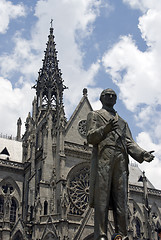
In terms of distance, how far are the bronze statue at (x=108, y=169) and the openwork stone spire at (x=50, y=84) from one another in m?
34.8

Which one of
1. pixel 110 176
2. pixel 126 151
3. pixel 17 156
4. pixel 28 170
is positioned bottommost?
pixel 110 176

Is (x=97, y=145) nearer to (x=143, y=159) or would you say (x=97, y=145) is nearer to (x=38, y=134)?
(x=143, y=159)

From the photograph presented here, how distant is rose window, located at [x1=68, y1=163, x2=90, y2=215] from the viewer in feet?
108

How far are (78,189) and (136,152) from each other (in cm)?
2795

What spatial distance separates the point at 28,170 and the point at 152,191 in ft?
51.7

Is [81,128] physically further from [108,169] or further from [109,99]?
[108,169]

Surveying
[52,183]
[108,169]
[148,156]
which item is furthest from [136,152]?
[52,183]

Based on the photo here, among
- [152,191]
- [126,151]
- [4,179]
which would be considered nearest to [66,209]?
[4,179]

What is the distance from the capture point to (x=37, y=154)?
36.5 meters

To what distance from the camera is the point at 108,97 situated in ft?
21.6

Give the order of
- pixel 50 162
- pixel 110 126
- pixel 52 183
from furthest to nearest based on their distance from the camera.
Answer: pixel 50 162 < pixel 52 183 < pixel 110 126

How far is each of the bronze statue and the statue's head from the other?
11.0 inches

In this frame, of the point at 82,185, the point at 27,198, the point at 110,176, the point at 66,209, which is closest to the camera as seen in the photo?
the point at 110,176

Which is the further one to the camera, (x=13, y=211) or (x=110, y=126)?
(x=13, y=211)
